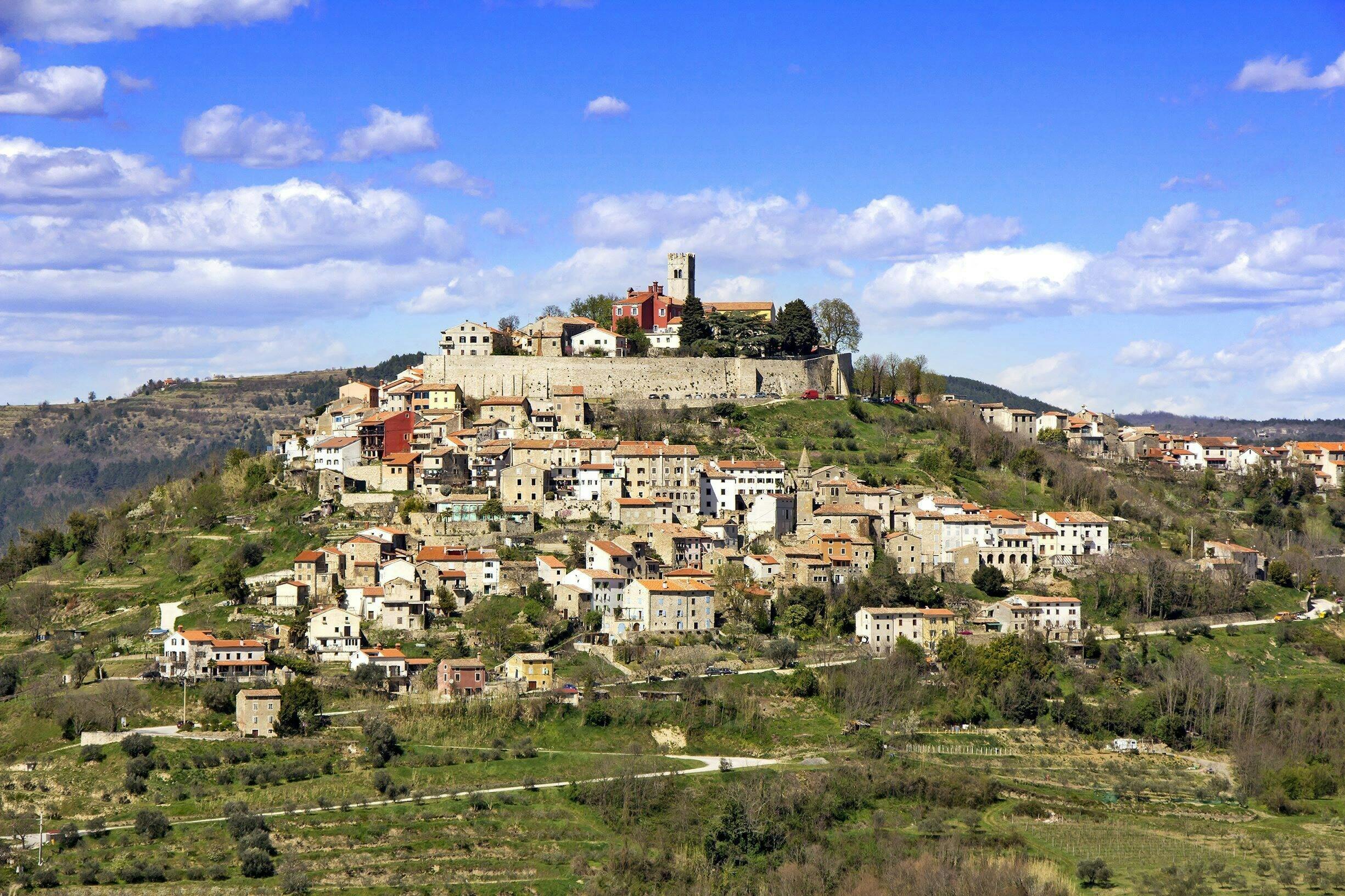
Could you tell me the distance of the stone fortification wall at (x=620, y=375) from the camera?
255 ft

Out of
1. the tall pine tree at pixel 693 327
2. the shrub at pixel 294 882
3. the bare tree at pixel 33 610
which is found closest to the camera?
the shrub at pixel 294 882

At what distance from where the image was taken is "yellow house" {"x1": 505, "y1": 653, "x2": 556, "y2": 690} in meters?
53.6

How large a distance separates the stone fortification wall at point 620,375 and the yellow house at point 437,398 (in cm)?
180

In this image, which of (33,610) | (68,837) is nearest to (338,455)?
(33,610)

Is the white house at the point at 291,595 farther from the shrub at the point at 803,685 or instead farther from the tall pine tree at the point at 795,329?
the tall pine tree at the point at 795,329

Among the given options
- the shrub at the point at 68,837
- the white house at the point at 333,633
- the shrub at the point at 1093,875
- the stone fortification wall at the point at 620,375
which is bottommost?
the shrub at the point at 1093,875

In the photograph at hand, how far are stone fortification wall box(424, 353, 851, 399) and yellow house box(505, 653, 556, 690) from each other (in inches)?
980

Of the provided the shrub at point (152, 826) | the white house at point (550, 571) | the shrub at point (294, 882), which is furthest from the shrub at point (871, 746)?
the shrub at point (152, 826)

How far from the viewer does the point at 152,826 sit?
44.4 metres

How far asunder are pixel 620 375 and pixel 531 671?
27.3 m

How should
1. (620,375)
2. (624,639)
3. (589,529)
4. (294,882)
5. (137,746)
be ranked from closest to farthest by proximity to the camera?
(294,882) < (137,746) < (624,639) < (589,529) < (620,375)

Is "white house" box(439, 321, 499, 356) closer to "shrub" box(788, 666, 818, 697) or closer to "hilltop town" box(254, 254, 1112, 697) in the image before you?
"hilltop town" box(254, 254, 1112, 697)

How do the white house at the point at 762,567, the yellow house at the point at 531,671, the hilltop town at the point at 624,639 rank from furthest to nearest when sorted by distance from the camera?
1. the white house at the point at 762,567
2. the yellow house at the point at 531,671
3. the hilltop town at the point at 624,639

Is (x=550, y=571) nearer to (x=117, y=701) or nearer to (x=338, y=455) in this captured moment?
(x=338, y=455)
